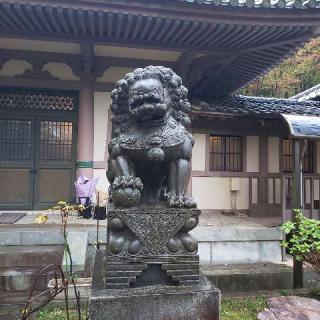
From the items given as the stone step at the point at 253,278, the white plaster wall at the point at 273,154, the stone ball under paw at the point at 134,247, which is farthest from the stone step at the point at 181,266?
the white plaster wall at the point at 273,154

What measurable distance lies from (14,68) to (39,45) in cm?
100

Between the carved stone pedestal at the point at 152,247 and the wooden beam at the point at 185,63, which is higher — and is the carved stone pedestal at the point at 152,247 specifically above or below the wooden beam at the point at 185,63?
below

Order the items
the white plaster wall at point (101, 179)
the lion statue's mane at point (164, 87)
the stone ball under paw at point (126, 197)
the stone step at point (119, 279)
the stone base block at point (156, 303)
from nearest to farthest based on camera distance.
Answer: the stone base block at point (156, 303) < the stone step at point (119, 279) < the stone ball under paw at point (126, 197) < the lion statue's mane at point (164, 87) < the white plaster wall at point (101, 179)

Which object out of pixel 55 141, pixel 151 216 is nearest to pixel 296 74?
pixel 55 141

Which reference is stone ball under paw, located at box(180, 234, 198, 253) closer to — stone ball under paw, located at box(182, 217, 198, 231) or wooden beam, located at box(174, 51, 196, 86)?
stone ball under paw, located at box(182, 217, 198, 231)

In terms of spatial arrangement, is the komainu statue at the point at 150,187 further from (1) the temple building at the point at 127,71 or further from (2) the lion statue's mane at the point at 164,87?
(1) the temple building at the point at 127,71

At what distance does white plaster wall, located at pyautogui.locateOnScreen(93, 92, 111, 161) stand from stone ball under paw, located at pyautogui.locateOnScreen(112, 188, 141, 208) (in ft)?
19.0

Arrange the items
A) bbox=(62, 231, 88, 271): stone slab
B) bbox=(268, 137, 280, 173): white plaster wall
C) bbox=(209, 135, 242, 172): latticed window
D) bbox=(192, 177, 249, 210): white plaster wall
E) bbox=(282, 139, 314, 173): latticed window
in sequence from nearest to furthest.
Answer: bbox=(62, 231, 88, 271): stone slab, bbox=(192, 177, 249, 210): white plaster wall, bbox=(209, 135, 242, 172): latticed window, bbox=(268, 137, 280, 173): white plaster wall, bbox=(282, 139, 314, 173): latticed window

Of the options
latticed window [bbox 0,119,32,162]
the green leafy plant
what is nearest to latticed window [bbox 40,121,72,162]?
latticed window [bbox 0,119,32,162]

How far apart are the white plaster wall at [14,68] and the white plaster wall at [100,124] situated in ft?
5.86

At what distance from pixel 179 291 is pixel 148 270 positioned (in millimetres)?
292

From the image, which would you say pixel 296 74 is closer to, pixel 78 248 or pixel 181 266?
pixel 78 248

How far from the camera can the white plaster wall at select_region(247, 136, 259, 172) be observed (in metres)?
9.61

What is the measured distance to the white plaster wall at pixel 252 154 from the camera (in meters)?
9.61
